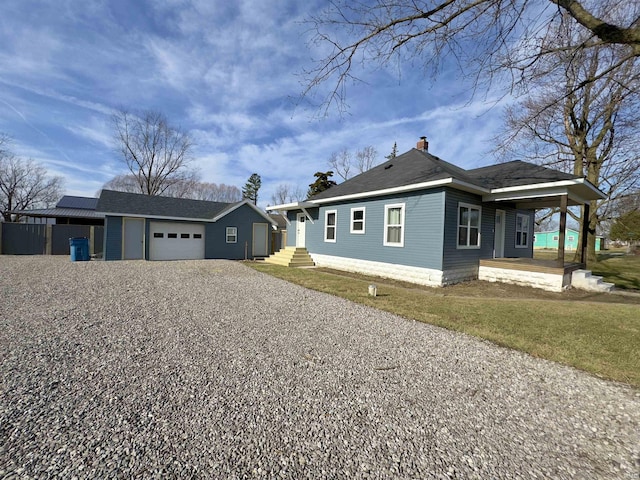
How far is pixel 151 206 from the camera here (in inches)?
628

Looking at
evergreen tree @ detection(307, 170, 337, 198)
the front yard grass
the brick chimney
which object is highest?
evergreen tree @ detection(307, 170, 337, 198)

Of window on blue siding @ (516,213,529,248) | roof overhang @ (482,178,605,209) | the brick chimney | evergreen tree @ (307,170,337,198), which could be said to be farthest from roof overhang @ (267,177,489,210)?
evergreen tree @ (307,170,337,198)

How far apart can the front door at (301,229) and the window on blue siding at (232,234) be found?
4.68 metres

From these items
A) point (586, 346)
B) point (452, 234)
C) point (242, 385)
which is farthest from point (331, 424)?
point (452, 234)

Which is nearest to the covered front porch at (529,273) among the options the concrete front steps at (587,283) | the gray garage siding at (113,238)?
the concrete front steps at (587,283)

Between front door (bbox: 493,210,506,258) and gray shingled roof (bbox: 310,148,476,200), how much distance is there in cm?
213

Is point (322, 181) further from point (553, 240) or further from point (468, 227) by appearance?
point (553, 240)

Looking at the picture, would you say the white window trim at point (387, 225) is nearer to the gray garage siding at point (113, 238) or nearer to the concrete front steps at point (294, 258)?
the concrete front steps at point (294, 258)

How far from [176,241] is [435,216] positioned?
13991 millimetres

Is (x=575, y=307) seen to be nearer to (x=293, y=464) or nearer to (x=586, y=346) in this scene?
(x=586, y=346)

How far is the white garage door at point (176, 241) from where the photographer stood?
15.5m

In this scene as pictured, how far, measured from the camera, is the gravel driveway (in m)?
1.83

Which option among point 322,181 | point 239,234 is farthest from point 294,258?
point 322,181

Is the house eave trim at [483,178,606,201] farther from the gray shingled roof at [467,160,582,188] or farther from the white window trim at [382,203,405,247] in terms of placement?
the white window trim at [382,203,405,247]
